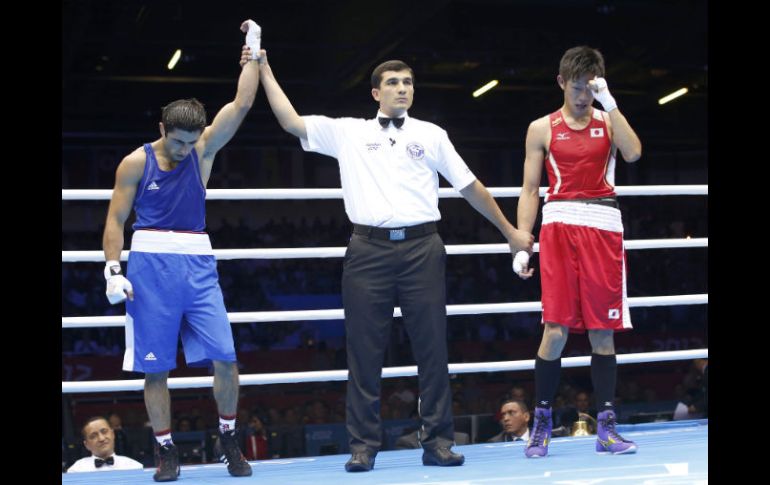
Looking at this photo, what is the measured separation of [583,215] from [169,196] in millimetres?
1644

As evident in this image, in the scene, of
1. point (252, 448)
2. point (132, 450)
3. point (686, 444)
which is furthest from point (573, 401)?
point (686, 444)

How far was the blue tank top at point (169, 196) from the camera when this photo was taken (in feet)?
12.5

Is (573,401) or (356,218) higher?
(356,218)

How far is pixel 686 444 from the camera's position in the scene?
4434 millimetres

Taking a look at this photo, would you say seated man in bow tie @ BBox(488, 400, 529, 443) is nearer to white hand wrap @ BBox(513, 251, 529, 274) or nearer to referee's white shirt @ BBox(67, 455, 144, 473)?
referee's white shirt @ BBox(67, 455, 144, 473)

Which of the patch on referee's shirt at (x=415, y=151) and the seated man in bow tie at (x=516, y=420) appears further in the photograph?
the seated man in bow tie at (x=516, y=420)

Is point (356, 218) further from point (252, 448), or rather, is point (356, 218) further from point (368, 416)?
point (252, 448)

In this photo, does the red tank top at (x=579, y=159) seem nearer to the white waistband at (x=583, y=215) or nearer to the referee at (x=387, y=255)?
the white waistband at (x=583, y=215)

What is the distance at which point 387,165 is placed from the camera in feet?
13.1

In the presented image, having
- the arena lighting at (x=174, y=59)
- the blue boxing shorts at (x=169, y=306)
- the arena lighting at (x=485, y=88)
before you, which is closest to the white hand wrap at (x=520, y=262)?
the blue boxing shorts at (x=169, y=306)

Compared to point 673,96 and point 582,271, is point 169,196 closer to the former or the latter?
point 582,271

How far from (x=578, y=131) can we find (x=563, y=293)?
661mm

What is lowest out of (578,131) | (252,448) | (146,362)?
(252,448)

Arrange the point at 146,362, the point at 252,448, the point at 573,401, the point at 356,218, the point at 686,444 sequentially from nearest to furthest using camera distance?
the point at 146,362 → the point at 356,218 → the point at 686,444 → the point at 252,448 → the point at 573,401
